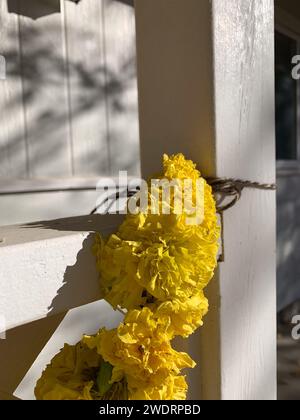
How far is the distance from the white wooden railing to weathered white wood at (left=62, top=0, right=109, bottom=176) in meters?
1.15

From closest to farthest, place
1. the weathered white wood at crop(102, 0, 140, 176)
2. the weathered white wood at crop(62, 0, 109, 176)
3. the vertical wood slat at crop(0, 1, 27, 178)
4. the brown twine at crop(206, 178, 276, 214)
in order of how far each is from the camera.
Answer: the brown twine at crop(206, 178, 276, 214)
the vertical wood slat at crop(0, 1, 27, 178)
the weathered white wood at crop(62, 0, 109, 176)
the weathered white wood at crop(102, 0, 140, 176)

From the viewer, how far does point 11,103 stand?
5.87ft

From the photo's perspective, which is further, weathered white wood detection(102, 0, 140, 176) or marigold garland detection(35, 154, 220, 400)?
weathered white wood detection(102, 0, 140, 176)

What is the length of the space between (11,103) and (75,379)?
4.53 ft

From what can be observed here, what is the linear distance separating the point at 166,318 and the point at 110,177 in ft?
5.35

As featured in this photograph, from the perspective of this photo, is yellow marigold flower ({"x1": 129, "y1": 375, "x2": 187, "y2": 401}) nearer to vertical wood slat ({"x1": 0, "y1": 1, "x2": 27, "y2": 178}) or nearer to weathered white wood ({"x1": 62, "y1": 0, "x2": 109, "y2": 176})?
vertical wood slat ({"x1": 0, "y1": 1, "x2": 27, "y2": 178})

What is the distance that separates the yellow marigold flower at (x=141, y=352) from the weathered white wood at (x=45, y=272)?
90mm

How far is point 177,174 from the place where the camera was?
29.8 inches

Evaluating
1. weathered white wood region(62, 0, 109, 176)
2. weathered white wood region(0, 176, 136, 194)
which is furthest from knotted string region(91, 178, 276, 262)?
weathered white wood region(62, 0, 109, 176)

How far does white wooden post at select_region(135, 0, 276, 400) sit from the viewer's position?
879 millimetres

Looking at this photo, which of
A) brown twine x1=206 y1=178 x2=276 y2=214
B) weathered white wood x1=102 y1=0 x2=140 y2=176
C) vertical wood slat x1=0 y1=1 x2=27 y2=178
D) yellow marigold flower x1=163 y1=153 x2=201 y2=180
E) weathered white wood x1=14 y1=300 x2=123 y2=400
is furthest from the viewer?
weathered white wood x1=102 y1=0 x2=140 y2=176

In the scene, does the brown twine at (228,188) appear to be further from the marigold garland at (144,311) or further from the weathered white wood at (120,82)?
the weathered white wood at (120,82)

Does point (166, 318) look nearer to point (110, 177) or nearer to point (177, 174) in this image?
point (177, 174)
